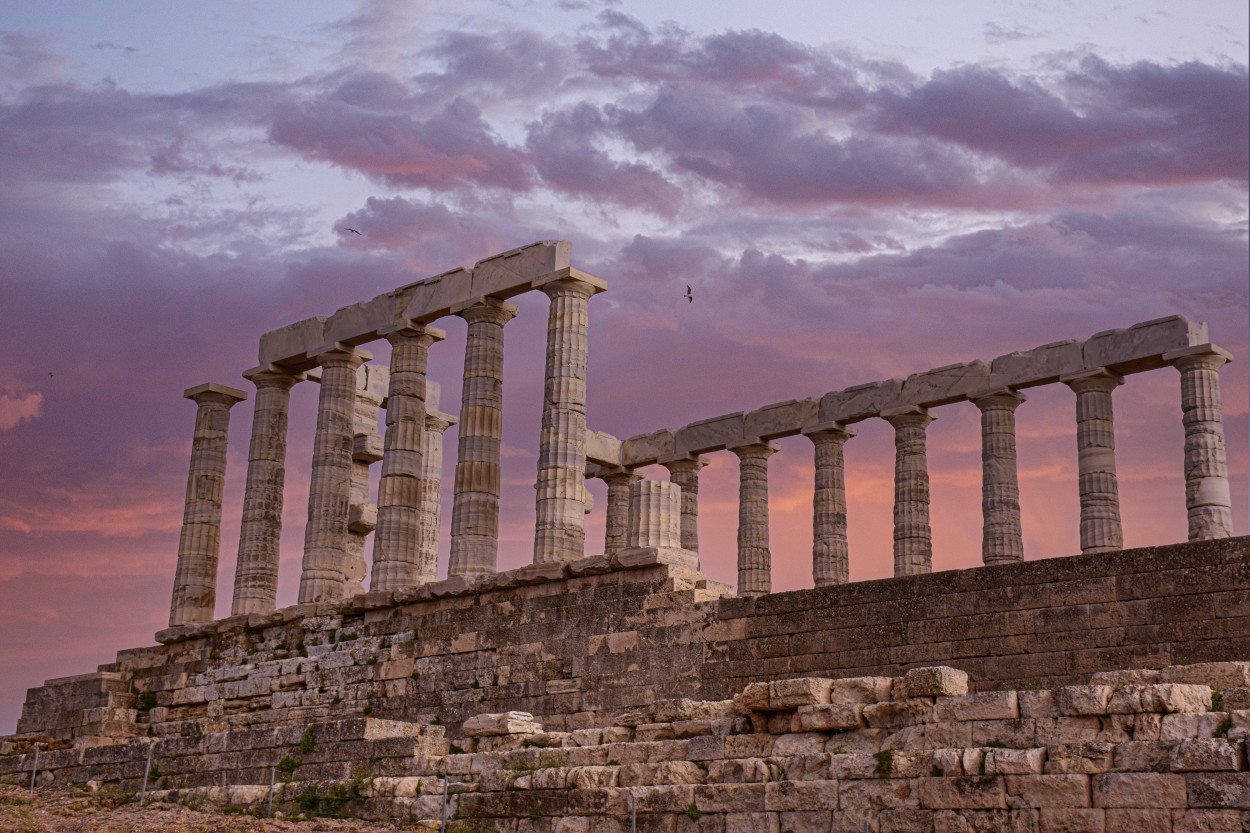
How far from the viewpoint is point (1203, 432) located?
35.3 m

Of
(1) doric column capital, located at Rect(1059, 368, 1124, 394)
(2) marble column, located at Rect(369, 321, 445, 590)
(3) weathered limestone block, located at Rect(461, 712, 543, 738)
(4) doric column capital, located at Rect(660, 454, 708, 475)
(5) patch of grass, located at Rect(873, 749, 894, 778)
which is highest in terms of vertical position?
(4) doric column capital, located at Rect(660, 454, 708, 475)

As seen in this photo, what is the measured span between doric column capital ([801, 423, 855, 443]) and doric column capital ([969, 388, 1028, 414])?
437 centimetres

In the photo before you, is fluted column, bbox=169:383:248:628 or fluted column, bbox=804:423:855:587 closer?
fluted column, bbox=169:383:248:628

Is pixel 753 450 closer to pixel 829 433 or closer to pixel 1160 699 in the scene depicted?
pixel 829 433

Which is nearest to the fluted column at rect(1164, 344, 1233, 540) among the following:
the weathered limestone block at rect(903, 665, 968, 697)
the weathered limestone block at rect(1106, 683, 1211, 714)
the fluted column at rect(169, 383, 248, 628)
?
the weathered limestone block at rect(903, 665, 968, 697)

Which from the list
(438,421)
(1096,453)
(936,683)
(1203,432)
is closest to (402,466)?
→ (438,421)

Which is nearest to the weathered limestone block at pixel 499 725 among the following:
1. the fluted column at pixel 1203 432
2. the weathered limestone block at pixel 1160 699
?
the weathered limestone block at pixel 1160 699

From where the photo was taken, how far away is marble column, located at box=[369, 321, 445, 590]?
34531 millimetres

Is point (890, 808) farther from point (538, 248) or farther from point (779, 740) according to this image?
point (538, 248)

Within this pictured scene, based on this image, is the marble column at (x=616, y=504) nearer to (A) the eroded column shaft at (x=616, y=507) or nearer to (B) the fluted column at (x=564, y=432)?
(A) the eroded column shaft at (x=616, y=507)

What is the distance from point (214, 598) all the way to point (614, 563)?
52.4 feet

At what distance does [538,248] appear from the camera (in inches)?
1336

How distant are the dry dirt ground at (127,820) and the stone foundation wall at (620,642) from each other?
5.34m

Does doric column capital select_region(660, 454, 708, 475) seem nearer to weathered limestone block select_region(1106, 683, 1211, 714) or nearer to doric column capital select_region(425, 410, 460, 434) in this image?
doric column capital select_region(425, 410, 460, 434)
